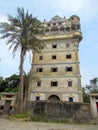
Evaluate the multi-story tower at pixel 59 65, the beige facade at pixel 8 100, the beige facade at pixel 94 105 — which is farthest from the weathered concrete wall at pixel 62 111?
the multi-story tower at pixel 59 65

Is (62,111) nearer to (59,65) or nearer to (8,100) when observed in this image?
(8,100)

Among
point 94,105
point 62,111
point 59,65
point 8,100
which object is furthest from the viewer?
point 59,65

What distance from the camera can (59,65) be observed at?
29.0 meters

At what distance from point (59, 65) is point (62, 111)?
42.3ft

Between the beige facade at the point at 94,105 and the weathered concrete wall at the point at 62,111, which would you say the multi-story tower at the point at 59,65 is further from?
the weathered concrete wall at the point at 62,111

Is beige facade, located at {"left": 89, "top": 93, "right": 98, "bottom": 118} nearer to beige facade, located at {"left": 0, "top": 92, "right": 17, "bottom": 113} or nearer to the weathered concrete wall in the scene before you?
the weathered concrete wall

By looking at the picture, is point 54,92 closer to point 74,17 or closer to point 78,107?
point 78,107

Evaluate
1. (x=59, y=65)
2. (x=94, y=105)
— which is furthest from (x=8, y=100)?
(x=94, y=105)

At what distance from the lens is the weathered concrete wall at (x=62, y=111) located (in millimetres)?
16594

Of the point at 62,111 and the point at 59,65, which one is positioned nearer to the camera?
the point at 62,111

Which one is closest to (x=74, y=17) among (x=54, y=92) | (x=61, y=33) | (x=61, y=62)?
(x=61, y=33)

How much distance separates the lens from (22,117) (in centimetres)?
1681

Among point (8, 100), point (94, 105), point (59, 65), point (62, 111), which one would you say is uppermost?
point (59, 65)

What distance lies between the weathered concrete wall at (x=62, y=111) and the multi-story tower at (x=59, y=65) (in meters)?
8.24
